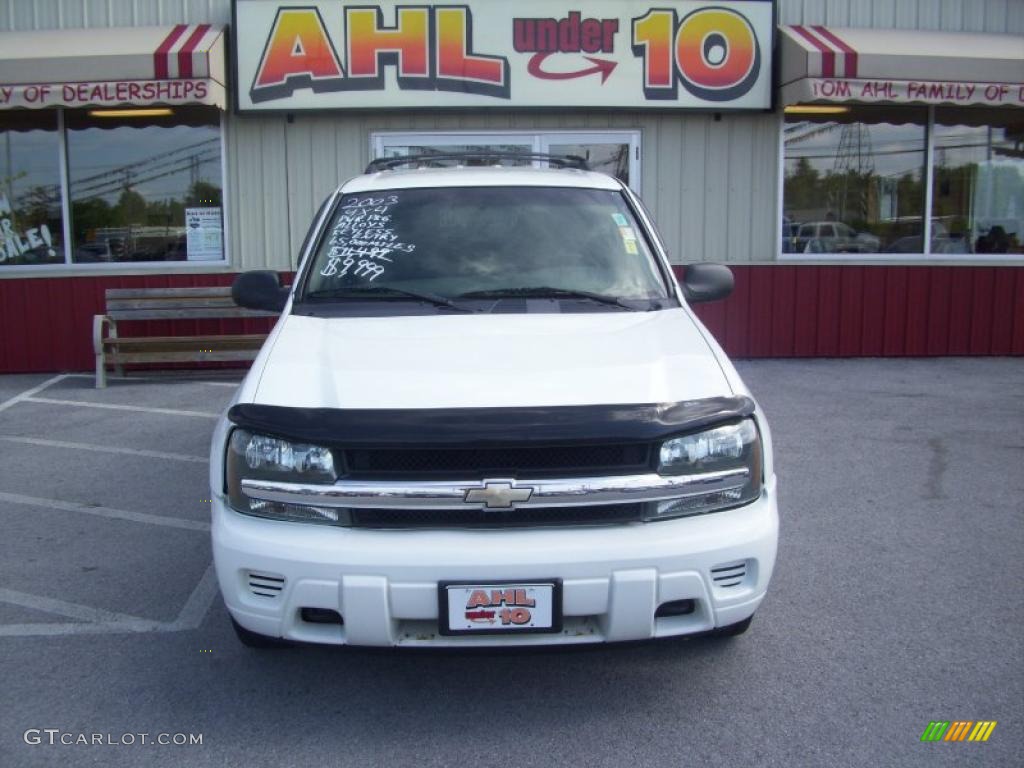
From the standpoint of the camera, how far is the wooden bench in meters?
9.80

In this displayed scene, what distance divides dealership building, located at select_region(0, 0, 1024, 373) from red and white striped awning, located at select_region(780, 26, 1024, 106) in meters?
0.03

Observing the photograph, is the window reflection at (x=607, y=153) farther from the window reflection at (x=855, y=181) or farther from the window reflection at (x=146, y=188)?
the window reflection at (x=146, y=188)

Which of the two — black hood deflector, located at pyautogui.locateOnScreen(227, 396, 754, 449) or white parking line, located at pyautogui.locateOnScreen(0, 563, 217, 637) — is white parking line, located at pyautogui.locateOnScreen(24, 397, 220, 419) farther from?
black hood deflector, located at pyautogui.locateOnScreen(227, 396, 754, 449)

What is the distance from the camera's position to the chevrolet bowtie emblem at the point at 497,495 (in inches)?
113

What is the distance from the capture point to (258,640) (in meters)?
3.15

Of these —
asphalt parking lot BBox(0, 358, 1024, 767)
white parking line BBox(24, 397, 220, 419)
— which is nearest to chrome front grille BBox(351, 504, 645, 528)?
asphalt parking lot BBox(0, 358, 1024, 767)

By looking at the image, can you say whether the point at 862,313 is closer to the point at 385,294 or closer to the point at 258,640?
the point at 385,294

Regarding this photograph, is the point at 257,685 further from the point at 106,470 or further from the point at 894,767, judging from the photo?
the point at 106,470

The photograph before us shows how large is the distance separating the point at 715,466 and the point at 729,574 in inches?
13.3

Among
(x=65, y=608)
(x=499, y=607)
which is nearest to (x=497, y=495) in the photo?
(x=499, y=607)

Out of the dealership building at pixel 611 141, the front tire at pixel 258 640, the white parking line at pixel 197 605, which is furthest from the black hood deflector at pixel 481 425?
the dealership building at pixel 611 141

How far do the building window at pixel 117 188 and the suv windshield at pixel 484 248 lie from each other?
6.54 m

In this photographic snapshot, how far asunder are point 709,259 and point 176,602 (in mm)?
7761

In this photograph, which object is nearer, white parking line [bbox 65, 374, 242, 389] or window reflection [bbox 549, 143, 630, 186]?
white parking line [bbox 65, 374, 242, 389]
